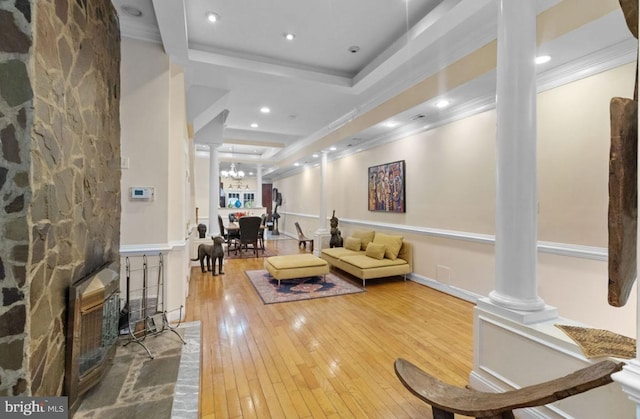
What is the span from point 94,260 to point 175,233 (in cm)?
121

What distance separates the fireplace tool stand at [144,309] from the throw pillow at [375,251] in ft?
10.6

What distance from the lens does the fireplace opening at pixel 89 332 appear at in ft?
5.25

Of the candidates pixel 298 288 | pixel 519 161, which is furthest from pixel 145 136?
pixel 519 161

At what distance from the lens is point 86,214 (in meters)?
1.87

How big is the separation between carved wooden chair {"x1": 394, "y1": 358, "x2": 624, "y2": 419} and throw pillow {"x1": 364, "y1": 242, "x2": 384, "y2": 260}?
11.5 feet

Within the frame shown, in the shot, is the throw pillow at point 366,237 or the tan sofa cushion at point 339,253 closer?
the tan sofa cushion at point 339,253

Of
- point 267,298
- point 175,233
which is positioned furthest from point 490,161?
point 175,233

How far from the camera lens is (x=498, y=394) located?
1169mm

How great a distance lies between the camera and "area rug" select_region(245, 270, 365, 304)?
411 centimetres

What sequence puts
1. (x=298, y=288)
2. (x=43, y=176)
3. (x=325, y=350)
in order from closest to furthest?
(x=43, y=176), (x=325, y=350), (x=298, y=288)

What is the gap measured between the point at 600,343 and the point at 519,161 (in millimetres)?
1046

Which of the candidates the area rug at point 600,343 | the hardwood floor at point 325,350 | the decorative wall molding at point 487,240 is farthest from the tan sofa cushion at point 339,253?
the area rug at point 600,343

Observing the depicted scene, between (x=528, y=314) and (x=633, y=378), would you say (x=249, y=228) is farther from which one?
(x=633, y=378)

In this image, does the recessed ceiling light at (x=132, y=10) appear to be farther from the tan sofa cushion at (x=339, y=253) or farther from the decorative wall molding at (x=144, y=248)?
the tan sofa cushion at (x=339, y=253)
